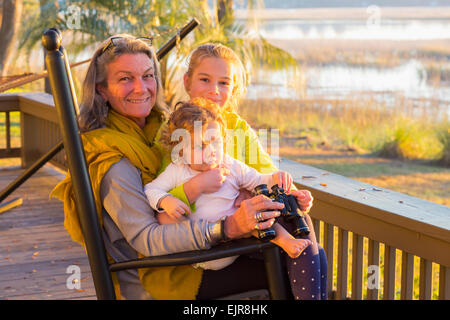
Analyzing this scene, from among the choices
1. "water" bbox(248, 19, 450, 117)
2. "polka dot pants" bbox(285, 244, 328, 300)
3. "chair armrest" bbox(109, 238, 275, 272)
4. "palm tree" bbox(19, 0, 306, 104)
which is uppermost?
"palm tree" bbox(19, 0, 306, 104)

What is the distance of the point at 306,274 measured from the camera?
1.78 metres

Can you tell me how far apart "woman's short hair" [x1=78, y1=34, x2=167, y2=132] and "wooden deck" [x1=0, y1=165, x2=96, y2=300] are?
4.36 feet

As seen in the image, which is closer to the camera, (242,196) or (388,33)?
(242,196)

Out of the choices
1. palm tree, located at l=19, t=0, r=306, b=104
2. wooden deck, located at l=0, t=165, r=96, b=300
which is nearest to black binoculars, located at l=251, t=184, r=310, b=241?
wooden deck, located at l=0, t=165, r=96, b=300

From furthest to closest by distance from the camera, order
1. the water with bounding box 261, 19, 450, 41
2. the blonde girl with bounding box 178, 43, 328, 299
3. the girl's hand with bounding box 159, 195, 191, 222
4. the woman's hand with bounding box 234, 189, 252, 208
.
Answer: the water with bounding box 261, 19, 450, 41 < the blonde girl with bounding box 178, 43, 328, 299 < the woman's hand with bounding box 234, 189, 252, 208 < the girl's hand with bounding box 159, 195, 191, 222

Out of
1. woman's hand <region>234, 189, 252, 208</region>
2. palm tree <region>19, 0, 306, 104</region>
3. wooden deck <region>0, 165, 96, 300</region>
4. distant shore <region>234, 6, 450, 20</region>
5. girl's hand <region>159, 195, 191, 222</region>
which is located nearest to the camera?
girl's hand <region>159, 195, 191, 222</region>

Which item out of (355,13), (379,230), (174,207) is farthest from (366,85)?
(355,13)

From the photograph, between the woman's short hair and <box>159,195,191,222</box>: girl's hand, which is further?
the woman's short hair

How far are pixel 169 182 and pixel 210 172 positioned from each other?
0.12 metres

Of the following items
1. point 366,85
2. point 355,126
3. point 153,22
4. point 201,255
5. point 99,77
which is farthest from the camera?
point 366,85

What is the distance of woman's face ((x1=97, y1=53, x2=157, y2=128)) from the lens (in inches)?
75.4

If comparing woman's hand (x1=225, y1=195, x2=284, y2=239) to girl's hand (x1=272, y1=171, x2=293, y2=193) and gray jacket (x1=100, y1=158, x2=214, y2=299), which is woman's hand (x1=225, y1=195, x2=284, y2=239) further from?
girl's hand (x1=272, y1=171, x2=293, y2=193)

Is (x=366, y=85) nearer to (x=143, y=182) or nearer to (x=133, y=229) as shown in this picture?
(x=143, y=182)

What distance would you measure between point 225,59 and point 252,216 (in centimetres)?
79
